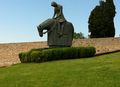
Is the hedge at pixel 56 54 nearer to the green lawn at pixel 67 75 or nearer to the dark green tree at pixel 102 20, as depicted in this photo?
the green lawn at pixel 67 75

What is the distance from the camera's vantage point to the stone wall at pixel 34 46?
27.8 metres

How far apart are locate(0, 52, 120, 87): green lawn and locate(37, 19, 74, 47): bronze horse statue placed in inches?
180

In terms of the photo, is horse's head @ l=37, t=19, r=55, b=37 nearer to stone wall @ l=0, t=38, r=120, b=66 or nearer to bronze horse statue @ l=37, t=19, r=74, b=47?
bronze horse statue @ l=37, t=19, r=74, b=47

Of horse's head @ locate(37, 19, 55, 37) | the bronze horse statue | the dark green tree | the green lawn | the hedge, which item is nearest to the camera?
the green lawn

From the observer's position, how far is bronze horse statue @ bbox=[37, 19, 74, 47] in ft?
80.2

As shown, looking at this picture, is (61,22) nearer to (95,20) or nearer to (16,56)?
(16,56)

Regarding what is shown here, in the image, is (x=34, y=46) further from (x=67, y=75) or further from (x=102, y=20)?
(x=67, y=75)

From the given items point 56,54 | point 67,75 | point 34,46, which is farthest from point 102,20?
point 67,75

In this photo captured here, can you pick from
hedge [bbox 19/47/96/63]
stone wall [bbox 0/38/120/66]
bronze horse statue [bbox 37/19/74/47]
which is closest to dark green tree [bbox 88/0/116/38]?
stone wall [bbox 0/38/120/66]

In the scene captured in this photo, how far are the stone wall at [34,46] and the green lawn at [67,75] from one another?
817 cm

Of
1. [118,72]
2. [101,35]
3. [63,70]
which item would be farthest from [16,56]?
[118,72]

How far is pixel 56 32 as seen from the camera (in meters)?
24.6

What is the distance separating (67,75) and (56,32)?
8034mm

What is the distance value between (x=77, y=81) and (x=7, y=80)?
3.09 m
